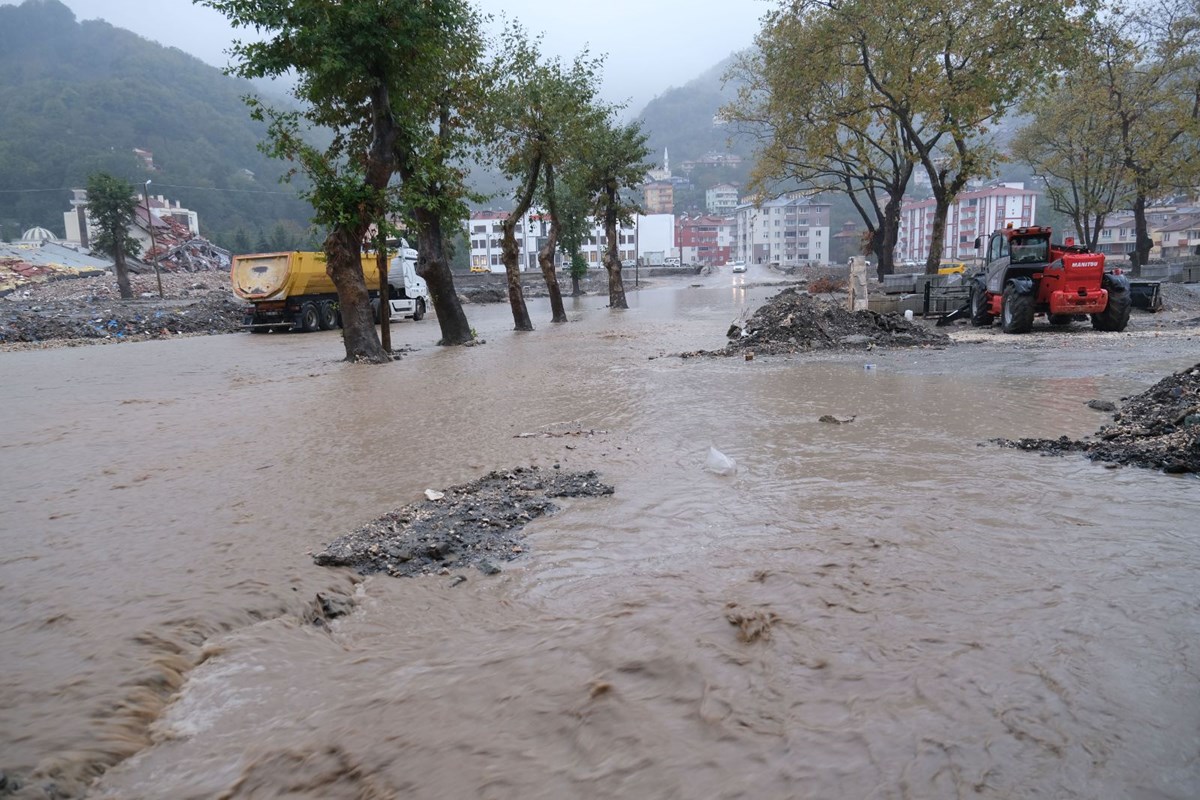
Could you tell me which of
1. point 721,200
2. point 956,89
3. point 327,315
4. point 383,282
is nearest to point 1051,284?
point 956,89

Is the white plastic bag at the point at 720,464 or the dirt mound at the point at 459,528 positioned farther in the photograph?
the white plastic bag at the point at 720,464

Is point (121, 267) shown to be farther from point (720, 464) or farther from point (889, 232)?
point (720, 464)

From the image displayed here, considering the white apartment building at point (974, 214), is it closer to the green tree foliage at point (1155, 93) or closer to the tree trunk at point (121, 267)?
the green tree foliage at point (1155, 93)

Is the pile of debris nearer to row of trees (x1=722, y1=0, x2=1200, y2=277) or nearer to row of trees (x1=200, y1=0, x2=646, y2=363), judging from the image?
row of trees (x1=200, y1=0, x2=646, y2=363)

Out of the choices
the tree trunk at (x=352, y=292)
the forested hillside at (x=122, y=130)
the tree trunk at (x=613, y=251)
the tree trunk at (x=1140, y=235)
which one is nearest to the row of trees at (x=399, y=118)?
the tree trunk at (x=352, y=292)

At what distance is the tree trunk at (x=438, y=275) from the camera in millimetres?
18828

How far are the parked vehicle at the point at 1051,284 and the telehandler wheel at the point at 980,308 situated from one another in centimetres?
91

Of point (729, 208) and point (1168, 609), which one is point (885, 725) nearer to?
point (1168, 609)

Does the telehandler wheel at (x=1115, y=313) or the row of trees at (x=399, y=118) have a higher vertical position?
the row of trees at (x=399, y=118)

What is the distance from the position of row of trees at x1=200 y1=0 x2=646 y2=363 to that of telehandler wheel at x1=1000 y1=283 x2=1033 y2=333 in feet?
41.9

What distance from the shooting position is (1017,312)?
54.7ft

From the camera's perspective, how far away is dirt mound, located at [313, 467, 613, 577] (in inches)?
170

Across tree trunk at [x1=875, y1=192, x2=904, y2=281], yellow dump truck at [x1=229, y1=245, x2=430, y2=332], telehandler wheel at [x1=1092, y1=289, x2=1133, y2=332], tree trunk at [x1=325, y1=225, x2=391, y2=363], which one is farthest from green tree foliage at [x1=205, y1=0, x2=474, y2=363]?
tree trunk at [x1=875, y1=192, x2=904, y2=281]

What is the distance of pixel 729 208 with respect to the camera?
557ft
